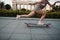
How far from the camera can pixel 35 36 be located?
3232 mm

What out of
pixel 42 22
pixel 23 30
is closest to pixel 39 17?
pixel 42 22

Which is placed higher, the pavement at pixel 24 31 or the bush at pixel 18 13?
the bush at pixel 18 13

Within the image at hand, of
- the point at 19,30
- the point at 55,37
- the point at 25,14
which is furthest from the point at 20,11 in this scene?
the point at 55,37

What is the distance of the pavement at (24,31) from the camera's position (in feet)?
10.6

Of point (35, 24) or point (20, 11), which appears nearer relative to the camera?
point (20, 11)

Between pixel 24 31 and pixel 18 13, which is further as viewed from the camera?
pixel 24 31

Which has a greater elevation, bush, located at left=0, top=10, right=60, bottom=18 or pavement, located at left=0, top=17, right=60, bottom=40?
bush, located at left=0, top=10, right=60, bottom=18

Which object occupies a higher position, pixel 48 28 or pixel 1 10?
pixel 1 10

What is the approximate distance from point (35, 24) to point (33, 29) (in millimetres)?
76

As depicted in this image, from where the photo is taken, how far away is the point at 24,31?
339 centimetres

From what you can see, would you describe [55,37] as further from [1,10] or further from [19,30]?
[1,10]

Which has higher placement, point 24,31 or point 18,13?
point 18,13

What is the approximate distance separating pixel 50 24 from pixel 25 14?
→ 415mm

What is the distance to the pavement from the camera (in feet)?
10.6
